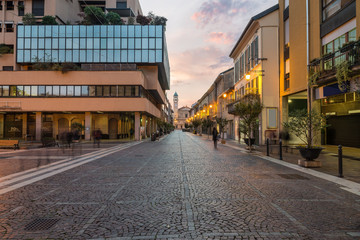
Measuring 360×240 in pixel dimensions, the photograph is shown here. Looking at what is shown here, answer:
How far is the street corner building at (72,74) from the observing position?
3341cm

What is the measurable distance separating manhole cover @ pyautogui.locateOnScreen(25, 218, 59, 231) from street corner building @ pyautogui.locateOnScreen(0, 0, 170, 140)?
1123 inches

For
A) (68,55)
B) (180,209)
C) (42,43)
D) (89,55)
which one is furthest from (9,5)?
(180,209)

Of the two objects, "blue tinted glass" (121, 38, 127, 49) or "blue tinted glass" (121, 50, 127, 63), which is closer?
"blue tinted glass" (121, 50, 127, 63)

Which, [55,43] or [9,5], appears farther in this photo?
[9,5]

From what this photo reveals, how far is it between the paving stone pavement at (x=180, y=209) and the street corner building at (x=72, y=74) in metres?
26.3

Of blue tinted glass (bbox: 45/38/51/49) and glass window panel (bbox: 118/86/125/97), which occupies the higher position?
blue tinted glass (bbox: 45/38/51/49)

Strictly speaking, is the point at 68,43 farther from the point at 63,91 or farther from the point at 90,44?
the point at 63,91

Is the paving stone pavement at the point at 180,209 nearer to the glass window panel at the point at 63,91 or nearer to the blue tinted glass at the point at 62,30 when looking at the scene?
the glass window panel at the point at 63,91

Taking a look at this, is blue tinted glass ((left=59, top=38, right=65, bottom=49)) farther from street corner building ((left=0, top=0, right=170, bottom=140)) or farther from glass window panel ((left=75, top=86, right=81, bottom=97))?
glass window panel ((left=75, top=86, right=81, bottom=97))

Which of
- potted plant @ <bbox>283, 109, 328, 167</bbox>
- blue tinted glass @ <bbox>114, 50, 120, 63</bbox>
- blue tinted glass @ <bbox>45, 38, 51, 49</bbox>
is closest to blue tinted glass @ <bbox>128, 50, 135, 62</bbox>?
blue tinted glass @ <bbox>114, 50, 120, 63</bbox>

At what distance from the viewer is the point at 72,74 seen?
33594 millimetres

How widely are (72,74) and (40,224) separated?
3293cm

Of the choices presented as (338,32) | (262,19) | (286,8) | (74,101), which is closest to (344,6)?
(338,32)

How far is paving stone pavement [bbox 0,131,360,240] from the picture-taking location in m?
4.00
